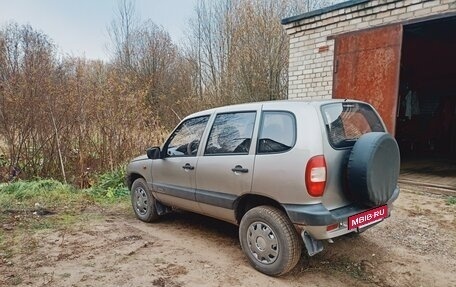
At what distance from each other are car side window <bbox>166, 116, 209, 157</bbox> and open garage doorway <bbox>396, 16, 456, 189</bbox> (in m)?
7.98

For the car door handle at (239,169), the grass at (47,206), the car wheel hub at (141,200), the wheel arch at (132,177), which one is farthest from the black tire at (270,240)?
the grass at (47,206)

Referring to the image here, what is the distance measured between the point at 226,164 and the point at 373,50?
4752 millimetres

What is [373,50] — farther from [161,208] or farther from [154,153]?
[161,208]

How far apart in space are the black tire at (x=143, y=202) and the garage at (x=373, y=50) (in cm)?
458

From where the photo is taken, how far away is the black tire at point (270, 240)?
308cm

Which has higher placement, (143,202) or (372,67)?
(372,67)

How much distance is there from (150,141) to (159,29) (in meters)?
14.0

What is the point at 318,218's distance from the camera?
2854mm

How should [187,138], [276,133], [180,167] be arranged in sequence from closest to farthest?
[276,133], [180,167], [187,138]

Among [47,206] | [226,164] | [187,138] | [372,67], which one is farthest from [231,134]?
[372,67]

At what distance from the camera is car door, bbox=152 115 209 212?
406 centimetres

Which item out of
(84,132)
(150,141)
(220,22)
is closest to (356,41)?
(150,141)

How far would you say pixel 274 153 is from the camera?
10.2ft

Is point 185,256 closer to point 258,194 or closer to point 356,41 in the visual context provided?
point 258,194
